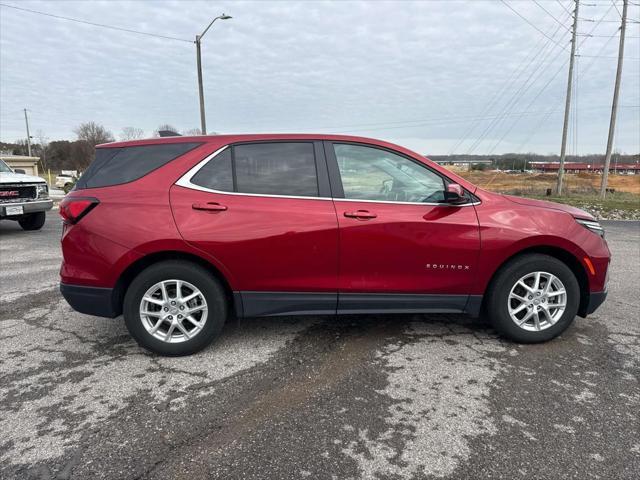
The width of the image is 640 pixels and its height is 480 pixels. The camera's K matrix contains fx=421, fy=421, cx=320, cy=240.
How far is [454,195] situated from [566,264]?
127 centimetres

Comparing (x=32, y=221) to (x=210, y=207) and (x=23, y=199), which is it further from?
(x=210, y=207)

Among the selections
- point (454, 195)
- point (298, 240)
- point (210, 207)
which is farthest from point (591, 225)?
point (210, 207)

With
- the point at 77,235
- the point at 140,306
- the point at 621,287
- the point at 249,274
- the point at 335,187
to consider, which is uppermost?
the point at 335,187

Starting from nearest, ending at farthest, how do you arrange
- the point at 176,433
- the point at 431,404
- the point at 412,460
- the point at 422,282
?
1. the point at 412,460
2. the point at 176,433
3. the point at 431,404
4. the point at 422,282

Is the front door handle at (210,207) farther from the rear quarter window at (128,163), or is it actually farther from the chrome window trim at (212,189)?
the rear quarter window at (128,163)

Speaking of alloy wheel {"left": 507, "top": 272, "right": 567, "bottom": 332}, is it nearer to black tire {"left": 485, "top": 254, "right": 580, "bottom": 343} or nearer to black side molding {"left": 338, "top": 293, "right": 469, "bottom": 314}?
black tire {"left": 485, "top": 254, "right": 580, "bottom": 343}

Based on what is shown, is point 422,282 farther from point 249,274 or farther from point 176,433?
point 176,433

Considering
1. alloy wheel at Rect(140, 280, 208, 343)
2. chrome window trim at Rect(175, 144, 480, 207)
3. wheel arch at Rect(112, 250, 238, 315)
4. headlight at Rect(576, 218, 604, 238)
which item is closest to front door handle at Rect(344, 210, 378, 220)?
chrome window trim at Rect(175, 144, 480, 207)

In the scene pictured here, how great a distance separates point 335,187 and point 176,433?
2.03 meters

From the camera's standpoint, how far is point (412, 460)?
2189 mm

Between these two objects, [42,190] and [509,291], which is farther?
[42,190]

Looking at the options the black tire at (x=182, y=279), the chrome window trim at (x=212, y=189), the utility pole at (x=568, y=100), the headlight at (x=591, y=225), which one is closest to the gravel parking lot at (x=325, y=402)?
the black tire at (x=182, y=279)

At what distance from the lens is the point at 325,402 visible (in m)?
2.72

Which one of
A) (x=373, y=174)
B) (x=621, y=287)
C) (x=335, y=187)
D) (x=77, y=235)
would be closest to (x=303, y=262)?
(x=335, y=187)
